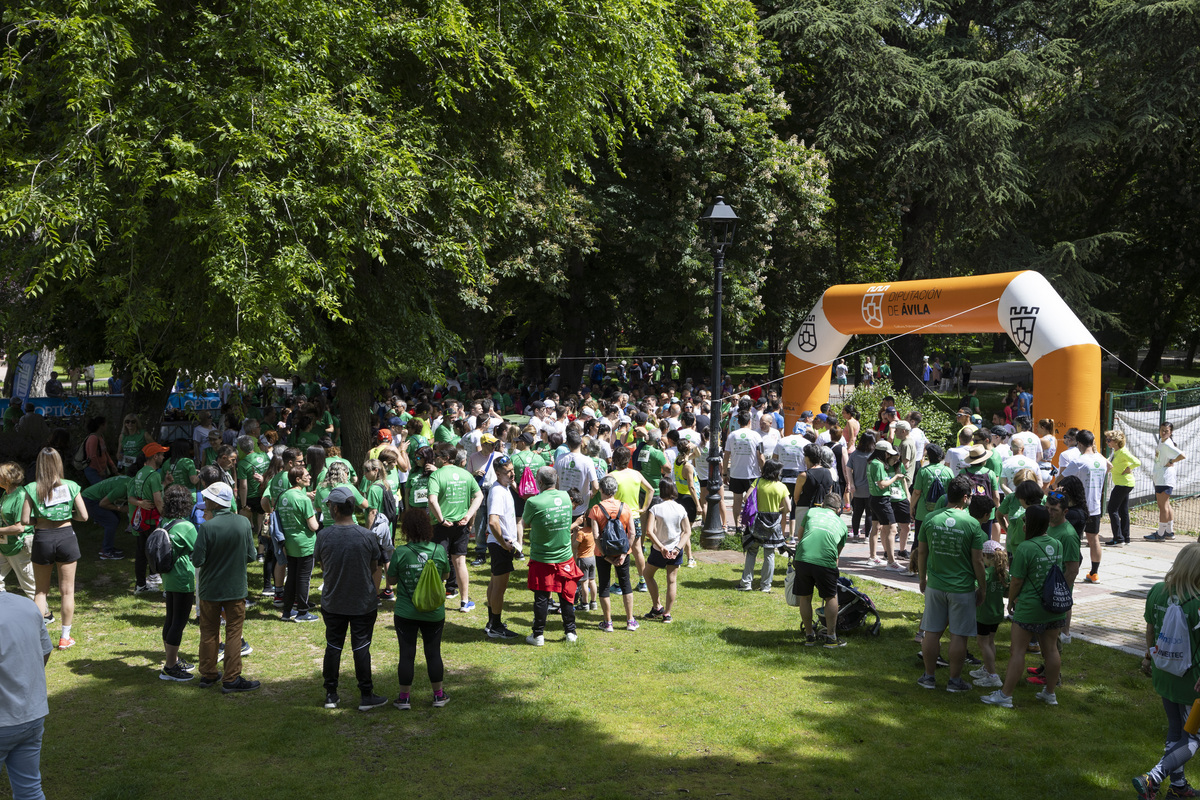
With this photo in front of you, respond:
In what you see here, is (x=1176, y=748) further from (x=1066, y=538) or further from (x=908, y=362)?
(x=908, y=362)

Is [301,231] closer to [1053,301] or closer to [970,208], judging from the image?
[1053,301]

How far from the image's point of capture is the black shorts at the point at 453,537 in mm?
8852

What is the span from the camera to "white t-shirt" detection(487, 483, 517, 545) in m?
8.23

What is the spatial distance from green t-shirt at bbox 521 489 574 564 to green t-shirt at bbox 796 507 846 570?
2.06m

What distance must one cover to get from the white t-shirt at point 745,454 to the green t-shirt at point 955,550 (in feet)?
16.8

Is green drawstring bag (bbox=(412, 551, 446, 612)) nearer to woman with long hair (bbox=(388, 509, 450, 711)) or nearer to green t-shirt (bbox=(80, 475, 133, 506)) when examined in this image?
woman with long hair (bbox=(388, 509, 450, 711))

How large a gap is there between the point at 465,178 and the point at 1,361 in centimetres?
3157

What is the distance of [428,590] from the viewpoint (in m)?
6.40

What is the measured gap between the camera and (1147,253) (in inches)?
1086

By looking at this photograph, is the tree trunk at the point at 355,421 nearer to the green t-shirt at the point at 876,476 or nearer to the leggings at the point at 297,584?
the leggings at the point at 297,584

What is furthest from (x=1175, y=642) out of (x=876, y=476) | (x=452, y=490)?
(x=452, y=490)

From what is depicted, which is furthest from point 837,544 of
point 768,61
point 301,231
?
point 768,61

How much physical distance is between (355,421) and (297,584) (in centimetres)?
504

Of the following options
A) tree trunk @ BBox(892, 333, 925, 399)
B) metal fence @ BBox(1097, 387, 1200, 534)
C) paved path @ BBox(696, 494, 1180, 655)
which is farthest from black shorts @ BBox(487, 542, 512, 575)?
tree trunk @ BBox(892, 333, 925, 399)
